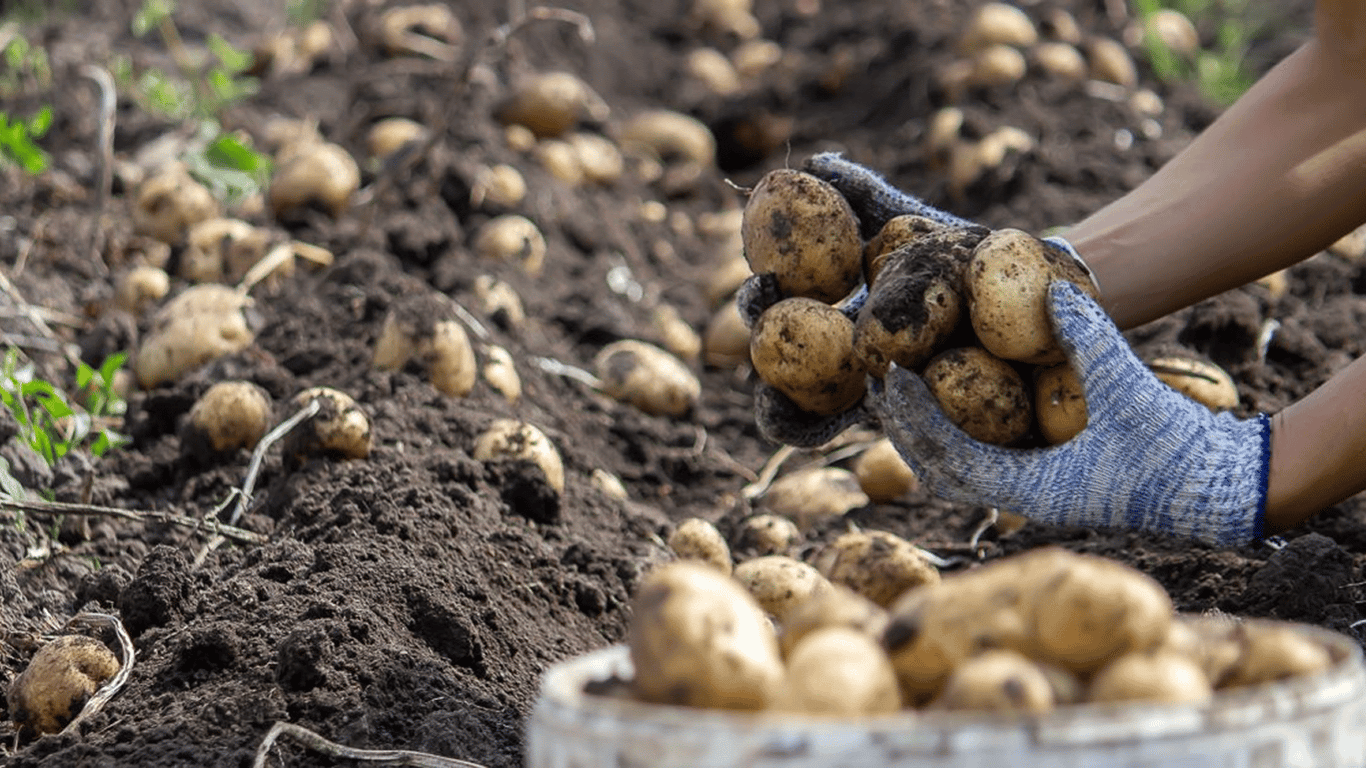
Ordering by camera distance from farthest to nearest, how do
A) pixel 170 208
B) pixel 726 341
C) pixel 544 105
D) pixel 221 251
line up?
pixel 544 105 → pixel 726 341 → pixel 170 208 → pixel 221 251

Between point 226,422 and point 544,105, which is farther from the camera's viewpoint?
point 544,105

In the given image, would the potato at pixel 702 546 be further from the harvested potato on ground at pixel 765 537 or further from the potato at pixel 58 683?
the potato at pixel 58 683

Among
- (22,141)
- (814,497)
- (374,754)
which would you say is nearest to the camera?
(374,754)

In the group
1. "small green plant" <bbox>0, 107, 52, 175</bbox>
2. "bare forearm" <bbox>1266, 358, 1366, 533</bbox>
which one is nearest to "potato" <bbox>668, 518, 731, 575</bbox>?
"bare forearm" <bbox>1266, 358, 1366, 533</bbox>

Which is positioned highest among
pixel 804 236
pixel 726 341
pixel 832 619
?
pixel 832 619

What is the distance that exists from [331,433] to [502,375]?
71cm

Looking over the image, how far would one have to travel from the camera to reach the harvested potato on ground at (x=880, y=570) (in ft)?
7.32

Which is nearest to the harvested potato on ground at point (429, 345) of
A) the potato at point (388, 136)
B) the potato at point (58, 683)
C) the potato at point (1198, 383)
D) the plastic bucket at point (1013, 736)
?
the potato at point (58, 683)

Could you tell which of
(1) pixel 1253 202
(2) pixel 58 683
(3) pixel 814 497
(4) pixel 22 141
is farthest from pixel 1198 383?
(4) pixel 22 141

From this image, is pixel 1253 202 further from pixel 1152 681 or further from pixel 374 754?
pixel 374 754

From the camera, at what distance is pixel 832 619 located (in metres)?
1.33

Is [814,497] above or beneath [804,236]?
beneath

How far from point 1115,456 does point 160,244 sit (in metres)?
2.92

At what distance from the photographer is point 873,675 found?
1193mm
